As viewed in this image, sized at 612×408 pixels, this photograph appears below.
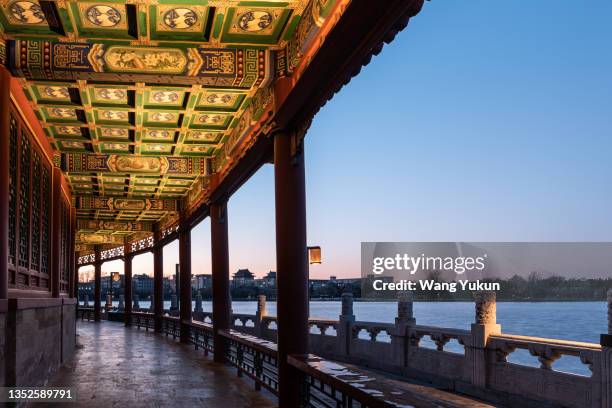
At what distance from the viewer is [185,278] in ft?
73.4

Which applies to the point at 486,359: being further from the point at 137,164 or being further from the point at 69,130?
the point at 69,130

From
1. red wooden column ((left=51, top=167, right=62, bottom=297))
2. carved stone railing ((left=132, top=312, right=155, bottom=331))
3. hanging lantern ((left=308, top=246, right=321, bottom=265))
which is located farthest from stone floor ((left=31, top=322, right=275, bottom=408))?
carved stone railing ((left=132, top=312, right=155, bottom=331))

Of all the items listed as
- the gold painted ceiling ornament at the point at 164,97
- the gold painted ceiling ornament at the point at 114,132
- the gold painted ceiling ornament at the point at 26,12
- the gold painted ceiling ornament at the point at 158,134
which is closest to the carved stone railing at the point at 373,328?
the gold painted ceiling ornament at the point at 158,134

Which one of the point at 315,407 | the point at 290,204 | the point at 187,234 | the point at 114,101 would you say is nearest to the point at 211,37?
the point at 290,204

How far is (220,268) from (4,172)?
7.68 metres

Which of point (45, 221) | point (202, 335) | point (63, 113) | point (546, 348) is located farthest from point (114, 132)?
point (546, 348)

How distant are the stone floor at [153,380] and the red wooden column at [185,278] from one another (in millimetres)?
2430

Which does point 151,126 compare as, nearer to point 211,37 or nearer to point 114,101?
point 114,101

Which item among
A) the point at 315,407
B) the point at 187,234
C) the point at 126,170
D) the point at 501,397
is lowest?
the point at 501,397

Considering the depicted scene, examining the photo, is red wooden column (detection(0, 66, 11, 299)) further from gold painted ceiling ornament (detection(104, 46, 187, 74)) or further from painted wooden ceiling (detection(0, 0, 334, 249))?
gold painted ceiling ornament (detection(104, 46, 187, 74))

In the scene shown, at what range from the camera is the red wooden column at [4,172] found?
8586mm

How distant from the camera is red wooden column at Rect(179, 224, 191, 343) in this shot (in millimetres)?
21781

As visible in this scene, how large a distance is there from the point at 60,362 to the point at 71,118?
5.46 metres

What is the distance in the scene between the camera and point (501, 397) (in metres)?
13.4
